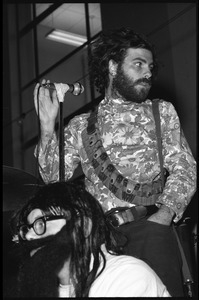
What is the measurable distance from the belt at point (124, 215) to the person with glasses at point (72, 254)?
47 cm

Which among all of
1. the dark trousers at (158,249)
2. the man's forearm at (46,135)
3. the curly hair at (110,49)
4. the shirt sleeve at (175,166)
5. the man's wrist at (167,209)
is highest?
the curly hair at (110,49)

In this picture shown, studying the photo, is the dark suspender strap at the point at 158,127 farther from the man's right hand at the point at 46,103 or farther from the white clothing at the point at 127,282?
the white clothing at the point at 127,282

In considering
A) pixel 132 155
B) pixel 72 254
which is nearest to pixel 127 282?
pixel 72 254

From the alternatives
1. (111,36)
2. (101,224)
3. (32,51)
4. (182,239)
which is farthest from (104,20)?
(101,224)

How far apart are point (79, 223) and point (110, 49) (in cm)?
141

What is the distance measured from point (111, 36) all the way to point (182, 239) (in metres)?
1.19

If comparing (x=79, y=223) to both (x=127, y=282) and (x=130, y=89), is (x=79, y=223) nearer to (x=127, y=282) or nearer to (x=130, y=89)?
(x=127, y=282)

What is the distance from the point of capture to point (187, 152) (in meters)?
3.43

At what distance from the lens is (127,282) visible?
7.77ft

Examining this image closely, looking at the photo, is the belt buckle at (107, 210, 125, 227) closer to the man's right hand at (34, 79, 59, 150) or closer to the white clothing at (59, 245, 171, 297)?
the man's right hand at (34, 79, 59, 150)

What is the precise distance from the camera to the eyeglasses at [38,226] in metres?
2.54

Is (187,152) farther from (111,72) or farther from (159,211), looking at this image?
(111,72)

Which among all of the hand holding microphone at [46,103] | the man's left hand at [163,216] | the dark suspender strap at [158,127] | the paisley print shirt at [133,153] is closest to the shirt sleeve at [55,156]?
the paisley print shirt at [133,153]

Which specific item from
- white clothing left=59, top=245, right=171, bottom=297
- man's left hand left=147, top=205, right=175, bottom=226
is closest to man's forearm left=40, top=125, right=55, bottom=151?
man's left hand left=147, top=205, right=175, bottom=226
